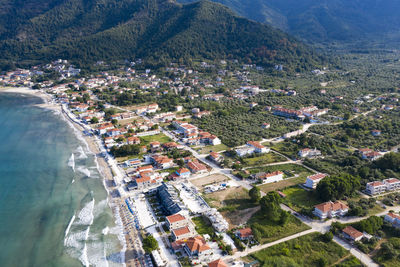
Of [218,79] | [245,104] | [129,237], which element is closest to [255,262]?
[129,237]

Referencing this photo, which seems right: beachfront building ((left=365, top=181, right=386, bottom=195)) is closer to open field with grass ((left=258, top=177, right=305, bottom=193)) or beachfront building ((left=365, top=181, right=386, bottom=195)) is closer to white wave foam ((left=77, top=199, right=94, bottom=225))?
open field with grass ((left=258, top=177, right=305, bottom=193))

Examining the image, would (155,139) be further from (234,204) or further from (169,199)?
(234,204)

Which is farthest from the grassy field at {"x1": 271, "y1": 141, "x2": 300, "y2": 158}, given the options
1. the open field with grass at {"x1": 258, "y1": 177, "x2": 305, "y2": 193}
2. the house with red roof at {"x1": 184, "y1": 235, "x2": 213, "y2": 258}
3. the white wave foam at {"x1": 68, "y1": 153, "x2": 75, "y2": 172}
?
the white wave foam at {"x1": 68, "y1": 153, "x2": 75, "y2": 172}

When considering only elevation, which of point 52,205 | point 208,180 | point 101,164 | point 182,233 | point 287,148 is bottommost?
point 52,205

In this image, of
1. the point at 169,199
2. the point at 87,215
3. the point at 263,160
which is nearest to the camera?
the point at 87,215

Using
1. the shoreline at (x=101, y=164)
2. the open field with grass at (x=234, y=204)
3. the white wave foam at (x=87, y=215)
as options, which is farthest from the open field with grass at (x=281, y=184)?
the white wave foam at (x=87, y=215)

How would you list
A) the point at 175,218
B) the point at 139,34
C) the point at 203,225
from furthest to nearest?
the point at 139,34 → the point at 203,225 → the point at 175,218

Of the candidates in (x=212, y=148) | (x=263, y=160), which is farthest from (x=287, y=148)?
(x=212, y=148)
